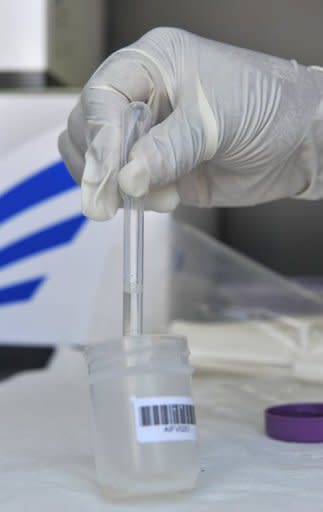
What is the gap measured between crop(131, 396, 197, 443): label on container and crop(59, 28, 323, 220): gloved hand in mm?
198

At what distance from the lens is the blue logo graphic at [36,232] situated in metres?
1.80

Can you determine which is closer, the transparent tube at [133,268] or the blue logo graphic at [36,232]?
the transparent tube at [133,268]

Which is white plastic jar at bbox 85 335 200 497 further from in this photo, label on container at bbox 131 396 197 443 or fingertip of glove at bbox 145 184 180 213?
fingertip of glove at bbox 145 184 180 213

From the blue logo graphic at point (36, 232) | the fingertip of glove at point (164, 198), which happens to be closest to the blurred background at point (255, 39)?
the blue logo graphic at point (36, 232)

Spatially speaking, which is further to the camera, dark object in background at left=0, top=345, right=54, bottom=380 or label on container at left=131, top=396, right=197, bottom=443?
dark object in background at left=0, top=345, right=54, bottom=380

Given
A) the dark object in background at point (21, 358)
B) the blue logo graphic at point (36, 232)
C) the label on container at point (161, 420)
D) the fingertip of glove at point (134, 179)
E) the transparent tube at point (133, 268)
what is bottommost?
the dark object in background at point (21, 358)

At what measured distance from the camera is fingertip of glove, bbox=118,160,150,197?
78cm

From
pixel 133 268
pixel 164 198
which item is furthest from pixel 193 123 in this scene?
pixel 133 268

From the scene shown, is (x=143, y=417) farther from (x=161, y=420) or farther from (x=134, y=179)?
(x=134, y=179)

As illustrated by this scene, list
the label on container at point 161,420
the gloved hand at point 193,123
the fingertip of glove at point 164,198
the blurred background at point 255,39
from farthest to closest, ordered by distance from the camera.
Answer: the blurred background at point 255,39 → the fingertip of glove at point 164,198 → the gloved hand at point 193,123 → the label on container at point 161,420

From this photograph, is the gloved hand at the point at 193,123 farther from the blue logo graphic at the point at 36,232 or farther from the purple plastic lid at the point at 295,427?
the blue logo graphic at the point at 36,232

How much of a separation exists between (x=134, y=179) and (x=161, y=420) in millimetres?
227

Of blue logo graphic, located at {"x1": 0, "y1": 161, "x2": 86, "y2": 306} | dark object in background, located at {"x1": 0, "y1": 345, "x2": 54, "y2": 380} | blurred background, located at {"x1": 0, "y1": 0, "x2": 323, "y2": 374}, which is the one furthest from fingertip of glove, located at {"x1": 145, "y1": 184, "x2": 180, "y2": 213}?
blurred background, located at {"x1": 0, "y1": 0, "x2": 323, "y2": 374}

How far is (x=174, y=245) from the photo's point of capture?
1.82m
